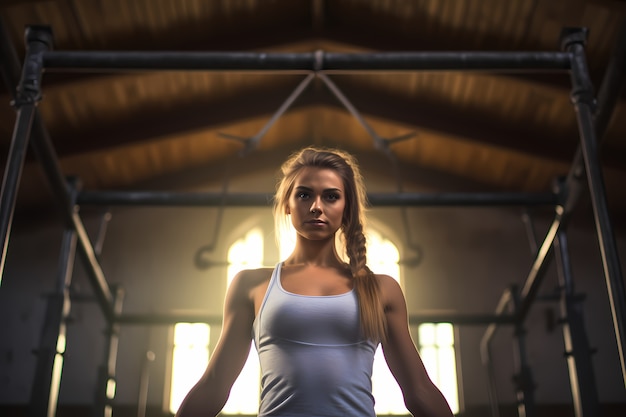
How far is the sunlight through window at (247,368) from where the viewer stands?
7820 millimetres

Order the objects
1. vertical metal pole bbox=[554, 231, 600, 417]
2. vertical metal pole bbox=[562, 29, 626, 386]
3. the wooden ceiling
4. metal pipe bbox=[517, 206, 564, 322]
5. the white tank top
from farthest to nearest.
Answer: the wooden ceiling, metal pipe bbox=[517, 206, 564, 322], vertical metal pole bbox=[554, 231, 600, 417], vertical metal pole bbox=[562, 29, 626, 386], the white tank top

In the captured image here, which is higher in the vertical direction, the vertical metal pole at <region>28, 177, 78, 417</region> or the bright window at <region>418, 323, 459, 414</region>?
the bright window at <region>418, 323, 459, 414</region>

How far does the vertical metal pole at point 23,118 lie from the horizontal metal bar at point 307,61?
164mm

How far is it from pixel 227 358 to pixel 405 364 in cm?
32

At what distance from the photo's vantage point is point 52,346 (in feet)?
15.7

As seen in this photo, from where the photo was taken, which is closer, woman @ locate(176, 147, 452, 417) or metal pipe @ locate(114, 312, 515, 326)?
woman @ locate(176, 147, 452, 417)

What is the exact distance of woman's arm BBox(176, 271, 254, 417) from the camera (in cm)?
129

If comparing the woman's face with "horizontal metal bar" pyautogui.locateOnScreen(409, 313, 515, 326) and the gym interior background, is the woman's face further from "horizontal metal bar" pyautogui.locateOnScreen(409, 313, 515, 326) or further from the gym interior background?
"horizontal metal bar" pyautogui.locateOnScreen(409, 313, 515, 326)

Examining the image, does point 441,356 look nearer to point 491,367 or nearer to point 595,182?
point 491,367

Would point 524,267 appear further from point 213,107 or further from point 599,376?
point 213,107

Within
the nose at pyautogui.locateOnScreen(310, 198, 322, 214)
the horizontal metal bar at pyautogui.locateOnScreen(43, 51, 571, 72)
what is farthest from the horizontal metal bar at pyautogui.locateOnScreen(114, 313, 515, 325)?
the nose at pyautogui.locateOnScreen(310, 198, 322, 214)

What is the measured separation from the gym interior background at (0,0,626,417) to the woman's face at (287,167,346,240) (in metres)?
3.70

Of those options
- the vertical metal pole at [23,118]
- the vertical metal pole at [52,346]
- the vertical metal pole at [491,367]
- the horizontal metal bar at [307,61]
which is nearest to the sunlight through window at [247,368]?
the vertical metal pole at [52,346]

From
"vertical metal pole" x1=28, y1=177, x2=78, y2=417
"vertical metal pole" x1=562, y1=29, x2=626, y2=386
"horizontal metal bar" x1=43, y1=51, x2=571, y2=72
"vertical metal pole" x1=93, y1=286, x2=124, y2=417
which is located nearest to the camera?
"vertical metal pole" x1=562, y1=29, x2=626, y2=386
